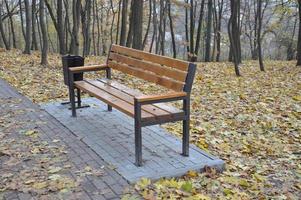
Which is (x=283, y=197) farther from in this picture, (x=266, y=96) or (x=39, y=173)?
(x=266, y=96)

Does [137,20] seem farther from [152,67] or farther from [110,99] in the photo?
[110,99]

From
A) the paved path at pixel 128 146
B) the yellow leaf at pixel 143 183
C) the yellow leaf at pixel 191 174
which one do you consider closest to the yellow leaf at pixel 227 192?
the yellow leaf at pixel 191 174

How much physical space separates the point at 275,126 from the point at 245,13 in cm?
2328

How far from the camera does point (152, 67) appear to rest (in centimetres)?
522

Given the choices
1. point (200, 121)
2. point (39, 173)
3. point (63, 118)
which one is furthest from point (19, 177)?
point (200, 121)

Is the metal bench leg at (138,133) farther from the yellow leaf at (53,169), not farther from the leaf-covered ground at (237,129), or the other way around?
the yellow leaf at (53,169)

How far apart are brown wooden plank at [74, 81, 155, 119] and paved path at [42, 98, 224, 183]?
0.55 m

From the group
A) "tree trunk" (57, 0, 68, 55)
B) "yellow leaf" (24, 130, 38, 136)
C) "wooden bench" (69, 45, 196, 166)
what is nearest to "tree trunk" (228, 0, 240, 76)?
"tree trunk" (57, 0, 68, 55)

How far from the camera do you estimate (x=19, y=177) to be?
4109 mm

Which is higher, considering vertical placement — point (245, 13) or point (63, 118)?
point (245, 13)

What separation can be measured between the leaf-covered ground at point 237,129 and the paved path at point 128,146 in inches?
7.8

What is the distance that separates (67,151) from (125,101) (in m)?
0.96

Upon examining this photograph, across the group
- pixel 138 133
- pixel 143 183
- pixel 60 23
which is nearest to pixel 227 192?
pixel 143 183

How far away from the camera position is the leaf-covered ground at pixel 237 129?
4031 mm
